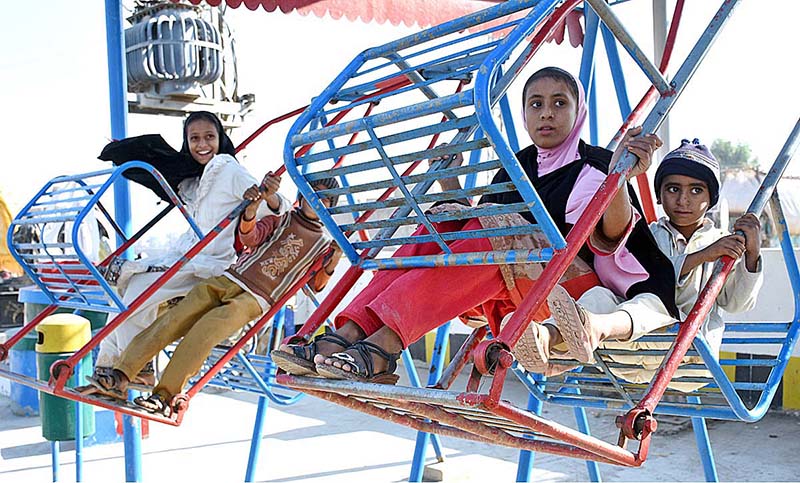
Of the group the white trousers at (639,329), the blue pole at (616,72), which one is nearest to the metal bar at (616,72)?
the blue pole at (616,72)

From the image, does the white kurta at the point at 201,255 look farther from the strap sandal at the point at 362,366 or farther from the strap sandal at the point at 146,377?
the strap sandal at the point at 362,366

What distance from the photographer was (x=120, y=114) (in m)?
3.89

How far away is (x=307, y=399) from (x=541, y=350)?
481cm

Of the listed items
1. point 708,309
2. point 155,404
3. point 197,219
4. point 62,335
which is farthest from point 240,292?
point 708,309

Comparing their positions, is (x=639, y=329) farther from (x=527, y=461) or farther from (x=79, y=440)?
(x=79, y=440)

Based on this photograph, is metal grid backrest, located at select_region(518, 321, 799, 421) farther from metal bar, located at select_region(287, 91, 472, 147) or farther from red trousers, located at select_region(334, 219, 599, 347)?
metal bar, located at select_region(287, 91, 472, 147)

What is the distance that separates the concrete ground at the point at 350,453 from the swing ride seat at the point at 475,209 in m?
2.23

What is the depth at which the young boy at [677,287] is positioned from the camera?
1.80 meters

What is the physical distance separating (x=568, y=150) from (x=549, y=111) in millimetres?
117

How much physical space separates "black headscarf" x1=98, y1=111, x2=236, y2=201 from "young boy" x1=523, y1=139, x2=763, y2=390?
77.7 inches

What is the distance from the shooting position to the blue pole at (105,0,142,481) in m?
3.80

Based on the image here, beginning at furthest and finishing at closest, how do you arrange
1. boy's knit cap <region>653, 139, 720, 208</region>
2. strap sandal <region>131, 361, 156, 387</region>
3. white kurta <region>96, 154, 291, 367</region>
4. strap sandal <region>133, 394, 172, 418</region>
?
white kurta <region>96, 154, 291, 367</region> < strap sandal <region>131, 361, 156, 387</region> < strap sandal <region>133, 394, 172, 418</region> < boy's knit cap <region>653, 139, 720, 208</region>

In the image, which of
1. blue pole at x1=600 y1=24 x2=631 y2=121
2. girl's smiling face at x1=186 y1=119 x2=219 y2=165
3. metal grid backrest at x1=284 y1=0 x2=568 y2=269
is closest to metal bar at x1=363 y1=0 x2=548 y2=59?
metal grid backrest at x1=284 y1=0 x2=568 y2=269

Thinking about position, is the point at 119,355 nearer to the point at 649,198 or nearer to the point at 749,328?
the point at 649,198
